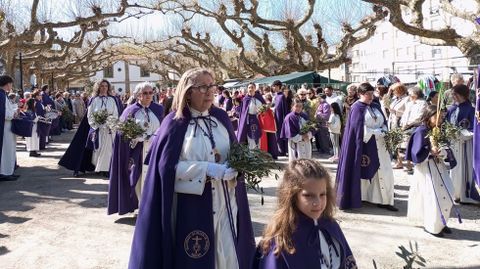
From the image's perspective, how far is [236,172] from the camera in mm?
3643

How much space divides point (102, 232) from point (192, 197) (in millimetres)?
3105

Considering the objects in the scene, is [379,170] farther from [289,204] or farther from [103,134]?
[103,134]

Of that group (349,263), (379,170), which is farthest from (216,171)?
(379,170)

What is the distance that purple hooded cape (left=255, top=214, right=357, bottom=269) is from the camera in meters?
2.58

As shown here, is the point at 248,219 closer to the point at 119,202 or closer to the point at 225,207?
the point at 225,207

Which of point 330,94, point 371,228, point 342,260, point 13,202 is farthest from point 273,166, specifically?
point 330,94

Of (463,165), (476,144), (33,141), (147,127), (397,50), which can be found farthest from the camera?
(397,50)

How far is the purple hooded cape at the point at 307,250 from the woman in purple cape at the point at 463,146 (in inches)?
210

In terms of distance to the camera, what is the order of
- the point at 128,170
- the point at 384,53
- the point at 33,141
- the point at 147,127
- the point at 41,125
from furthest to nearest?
the point at 384,53, the point at 41,125, the point at 33,141, the point at 147,127, the point at 128,170

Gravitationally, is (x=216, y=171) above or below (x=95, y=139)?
below

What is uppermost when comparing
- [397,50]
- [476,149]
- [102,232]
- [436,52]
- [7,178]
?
[397,50]

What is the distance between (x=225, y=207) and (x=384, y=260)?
233 cm

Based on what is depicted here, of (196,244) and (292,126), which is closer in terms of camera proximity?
(196,244)

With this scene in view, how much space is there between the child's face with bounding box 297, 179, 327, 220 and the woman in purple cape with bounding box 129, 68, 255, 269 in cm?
104
